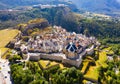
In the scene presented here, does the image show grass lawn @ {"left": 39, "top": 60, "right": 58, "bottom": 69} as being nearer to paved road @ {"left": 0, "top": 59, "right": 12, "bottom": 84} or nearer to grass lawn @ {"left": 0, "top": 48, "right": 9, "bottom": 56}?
paved road @ {"left": 0, "top": 59, "right": 12, "bottom": 84}

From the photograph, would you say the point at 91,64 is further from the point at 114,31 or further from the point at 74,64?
the point at 114,31

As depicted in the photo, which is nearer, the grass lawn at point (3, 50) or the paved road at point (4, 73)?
the paved road at point (4, 73)

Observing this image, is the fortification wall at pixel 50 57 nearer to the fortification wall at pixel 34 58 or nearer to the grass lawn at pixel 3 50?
the fortification wall at pixel 34 58

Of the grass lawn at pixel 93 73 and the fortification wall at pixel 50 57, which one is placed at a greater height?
the fortification wall at pixel 50 57

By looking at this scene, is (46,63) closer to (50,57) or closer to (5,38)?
(50,57)

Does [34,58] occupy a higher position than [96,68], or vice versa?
[34,58]

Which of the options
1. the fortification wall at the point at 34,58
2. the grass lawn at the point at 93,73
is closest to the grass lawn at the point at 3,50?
the fortification wall at the point at 34,58

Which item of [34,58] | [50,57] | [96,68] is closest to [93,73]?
[96,68]

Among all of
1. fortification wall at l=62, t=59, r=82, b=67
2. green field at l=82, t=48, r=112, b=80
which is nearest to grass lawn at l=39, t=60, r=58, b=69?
fortification wall at l=62, t=59, r=82, b=67
